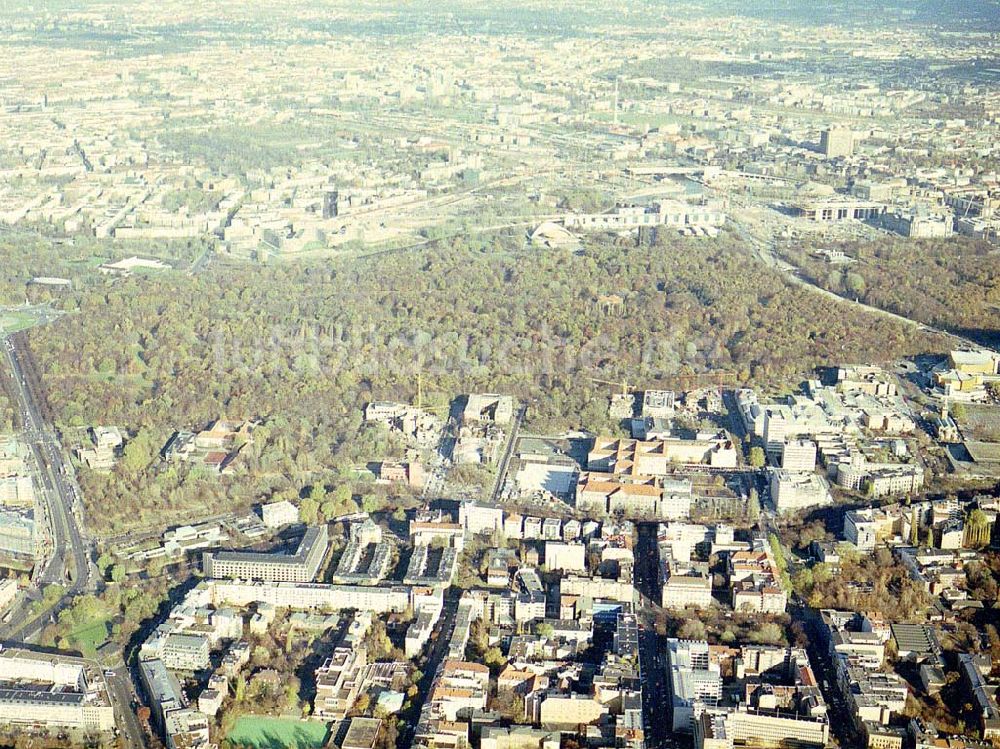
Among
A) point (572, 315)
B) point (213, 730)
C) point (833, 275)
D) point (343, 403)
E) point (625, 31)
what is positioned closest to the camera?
point (213, 730)

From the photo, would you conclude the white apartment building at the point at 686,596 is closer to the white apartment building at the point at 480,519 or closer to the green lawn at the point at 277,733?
the white apartment building at the point at 480,519

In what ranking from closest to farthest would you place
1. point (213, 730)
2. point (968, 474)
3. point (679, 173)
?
point (213, 730) < point (968, 474) < point (679, 173)

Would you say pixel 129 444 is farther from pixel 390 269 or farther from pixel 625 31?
pixel 625 31

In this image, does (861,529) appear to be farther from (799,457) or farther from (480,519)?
(480,519)

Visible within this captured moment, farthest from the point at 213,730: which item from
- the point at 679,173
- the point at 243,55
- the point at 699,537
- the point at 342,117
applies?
the point at 243,55

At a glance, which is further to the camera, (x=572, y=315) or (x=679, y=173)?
(x=679, y=173)

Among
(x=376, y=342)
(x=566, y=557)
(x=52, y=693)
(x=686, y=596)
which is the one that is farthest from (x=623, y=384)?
(x=52, y=693)
